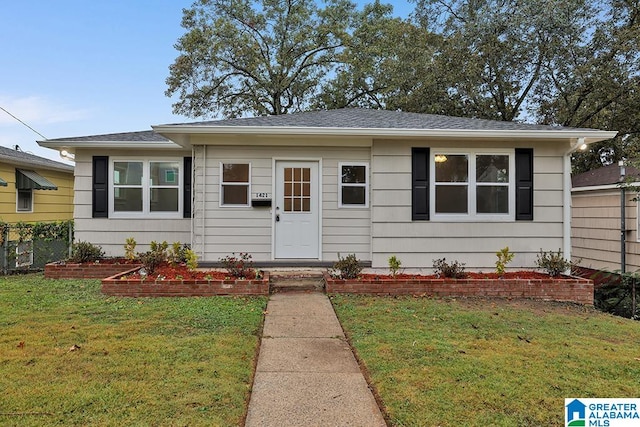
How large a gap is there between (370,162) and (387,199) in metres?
0.80

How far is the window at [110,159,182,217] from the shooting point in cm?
839

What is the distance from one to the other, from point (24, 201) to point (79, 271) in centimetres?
621

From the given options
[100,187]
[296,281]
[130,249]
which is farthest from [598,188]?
[100,187]

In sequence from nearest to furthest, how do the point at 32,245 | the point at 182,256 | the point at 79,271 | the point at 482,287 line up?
the point at 482,287, the point at 79,271, the point at 182,256, the point at 32,245

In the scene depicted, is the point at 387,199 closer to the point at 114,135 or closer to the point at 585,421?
the point at 585,421

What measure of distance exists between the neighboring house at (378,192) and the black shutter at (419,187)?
0.06ft

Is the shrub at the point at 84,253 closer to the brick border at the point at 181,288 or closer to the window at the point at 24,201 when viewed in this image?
the brick border at the point at 181,288

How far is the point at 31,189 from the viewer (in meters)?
11.8

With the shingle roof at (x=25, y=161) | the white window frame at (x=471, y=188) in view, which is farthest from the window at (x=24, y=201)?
the white window frame at (x=471, y=188)

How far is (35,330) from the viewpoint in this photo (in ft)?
13.3

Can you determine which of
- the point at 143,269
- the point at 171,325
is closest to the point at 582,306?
the point at 171,325

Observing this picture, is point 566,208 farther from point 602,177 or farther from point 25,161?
point 25,161

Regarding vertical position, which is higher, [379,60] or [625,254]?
[379,60]

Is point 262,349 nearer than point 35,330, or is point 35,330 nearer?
point 262,349
